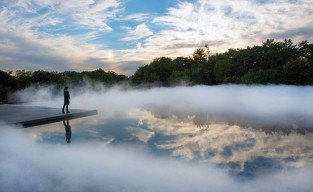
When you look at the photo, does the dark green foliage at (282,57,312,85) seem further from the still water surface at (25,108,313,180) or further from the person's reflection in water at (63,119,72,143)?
the person's reflection in water at (63,119,72,143)

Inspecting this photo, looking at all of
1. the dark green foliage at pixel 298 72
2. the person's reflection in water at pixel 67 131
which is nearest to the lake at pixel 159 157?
the person's reflection in water at pixel 67 131

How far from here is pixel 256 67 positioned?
161 ft

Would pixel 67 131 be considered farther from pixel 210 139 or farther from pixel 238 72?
pixel 238 72

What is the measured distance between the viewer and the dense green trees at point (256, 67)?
40844mm

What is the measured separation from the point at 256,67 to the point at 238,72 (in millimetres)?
4258

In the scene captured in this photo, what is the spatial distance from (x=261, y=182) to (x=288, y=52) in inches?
1662

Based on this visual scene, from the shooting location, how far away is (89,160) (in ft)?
27.6

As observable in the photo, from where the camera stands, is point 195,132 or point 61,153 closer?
point 61,153

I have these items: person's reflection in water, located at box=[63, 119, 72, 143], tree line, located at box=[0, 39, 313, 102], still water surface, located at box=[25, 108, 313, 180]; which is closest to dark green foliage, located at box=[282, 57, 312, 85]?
tree line, located at box=[0, 39, 313, 102]

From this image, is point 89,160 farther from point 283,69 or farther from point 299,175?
point 283,69

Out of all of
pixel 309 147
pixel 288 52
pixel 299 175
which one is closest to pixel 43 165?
pixel 299 175

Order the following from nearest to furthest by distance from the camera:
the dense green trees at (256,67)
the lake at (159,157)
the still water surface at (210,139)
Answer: the lake at (159,157) → the still water surface at (210,139) → the dense green trees at (256,67)

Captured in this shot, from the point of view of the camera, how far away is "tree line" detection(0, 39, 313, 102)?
40.9 m

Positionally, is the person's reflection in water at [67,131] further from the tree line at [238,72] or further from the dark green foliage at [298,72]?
the dark green foliage at [298,72]
